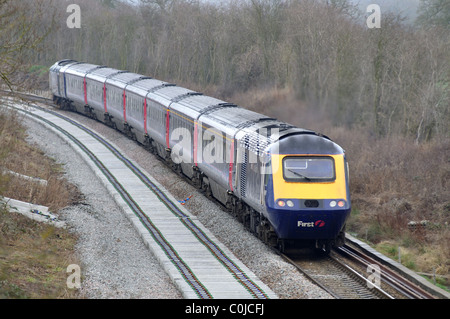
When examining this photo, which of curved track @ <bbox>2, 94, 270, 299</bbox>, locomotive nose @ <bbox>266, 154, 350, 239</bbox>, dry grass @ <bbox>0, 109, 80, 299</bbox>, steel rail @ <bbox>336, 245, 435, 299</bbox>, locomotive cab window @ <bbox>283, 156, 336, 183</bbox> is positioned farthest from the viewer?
locomotive cab window @ <bbox>283, 156, 336, 183</bbox>

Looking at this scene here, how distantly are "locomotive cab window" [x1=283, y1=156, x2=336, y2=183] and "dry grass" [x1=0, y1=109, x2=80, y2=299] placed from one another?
5.53 m

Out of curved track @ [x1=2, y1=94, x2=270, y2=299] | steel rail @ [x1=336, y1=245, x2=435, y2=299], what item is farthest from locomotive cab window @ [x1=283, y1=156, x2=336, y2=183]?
curved track @ [x1=2, y1=94, x2=270, y2=299]

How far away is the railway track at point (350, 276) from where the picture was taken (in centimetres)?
1370

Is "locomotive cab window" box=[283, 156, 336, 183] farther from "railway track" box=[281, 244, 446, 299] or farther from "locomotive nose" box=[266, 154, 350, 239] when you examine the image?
"railway track" box=[281, 244, 446, 299]

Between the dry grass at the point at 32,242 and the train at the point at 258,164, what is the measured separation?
468 centimetres

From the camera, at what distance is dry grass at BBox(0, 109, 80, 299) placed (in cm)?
1259

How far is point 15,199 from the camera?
1886cm

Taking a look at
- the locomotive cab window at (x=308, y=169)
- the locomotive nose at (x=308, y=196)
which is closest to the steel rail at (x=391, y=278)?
the locomotive nose at (x=308, y=196)

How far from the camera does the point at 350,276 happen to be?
14.9 m

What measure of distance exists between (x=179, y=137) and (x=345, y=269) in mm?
11384

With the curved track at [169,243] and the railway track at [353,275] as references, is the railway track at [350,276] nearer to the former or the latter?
Result: the railway track at [353,275]

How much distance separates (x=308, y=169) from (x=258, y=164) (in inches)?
57.2

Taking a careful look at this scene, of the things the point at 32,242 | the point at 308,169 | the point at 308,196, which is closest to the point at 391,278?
the point at 308,196
